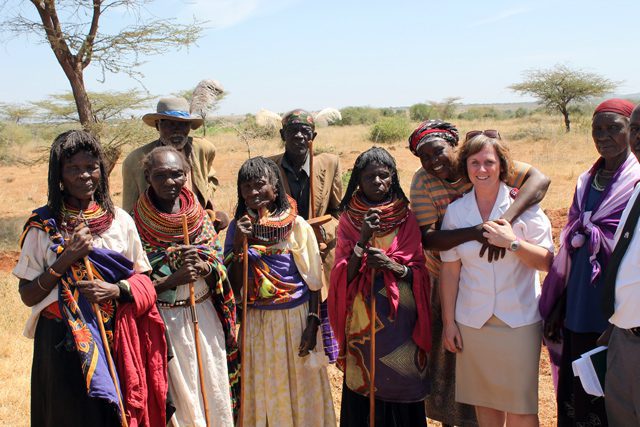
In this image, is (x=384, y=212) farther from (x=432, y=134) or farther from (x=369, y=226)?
(x=432, y=134)

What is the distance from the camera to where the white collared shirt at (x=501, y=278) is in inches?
122

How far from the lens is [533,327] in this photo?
3.13 metres

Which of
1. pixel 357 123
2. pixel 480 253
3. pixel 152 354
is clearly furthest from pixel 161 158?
pixel 357 123

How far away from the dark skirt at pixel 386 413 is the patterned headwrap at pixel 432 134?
138cm

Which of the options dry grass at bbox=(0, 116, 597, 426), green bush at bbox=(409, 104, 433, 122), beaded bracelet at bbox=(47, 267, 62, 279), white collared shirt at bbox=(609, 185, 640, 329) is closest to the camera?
white collared shirt at bbox=(609, 185, 640, 329)

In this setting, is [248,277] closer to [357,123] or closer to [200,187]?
[200,187]

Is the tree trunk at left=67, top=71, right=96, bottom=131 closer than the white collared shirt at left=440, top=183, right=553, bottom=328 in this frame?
No

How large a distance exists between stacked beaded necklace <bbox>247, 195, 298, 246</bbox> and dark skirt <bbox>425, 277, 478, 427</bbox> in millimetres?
920

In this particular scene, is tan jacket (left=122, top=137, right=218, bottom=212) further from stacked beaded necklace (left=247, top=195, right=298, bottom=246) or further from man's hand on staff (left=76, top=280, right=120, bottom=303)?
man's hand on staff (left=76, top=280, right=120, bottom=303)

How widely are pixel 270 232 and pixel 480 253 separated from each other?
44.0 inches

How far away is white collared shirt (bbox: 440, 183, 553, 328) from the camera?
3092mm

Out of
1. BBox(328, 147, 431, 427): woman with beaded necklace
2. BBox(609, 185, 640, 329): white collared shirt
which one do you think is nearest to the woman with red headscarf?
BBox(328, 147, 431, 427): woman with beaded necklace

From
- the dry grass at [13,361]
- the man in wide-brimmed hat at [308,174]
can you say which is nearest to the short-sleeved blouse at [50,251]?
the man in wide-brimmed hat at [308,174]

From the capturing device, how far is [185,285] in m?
3.28
